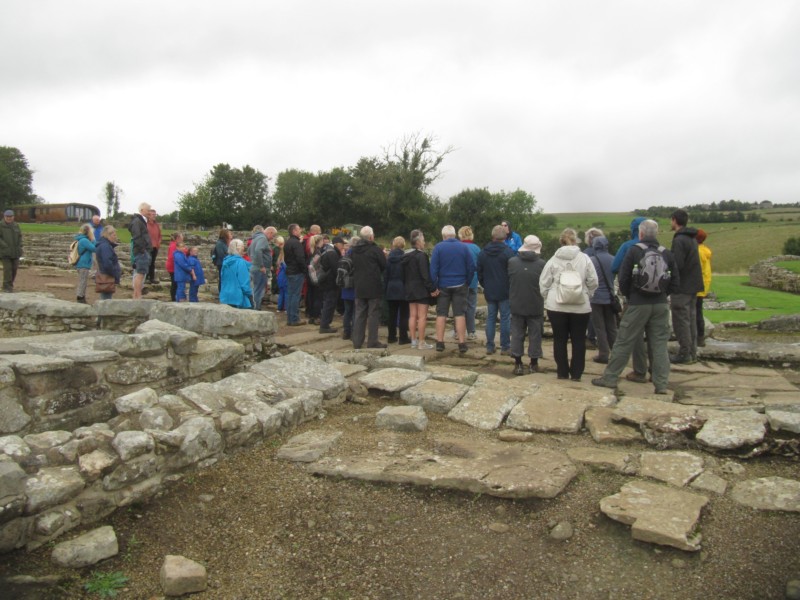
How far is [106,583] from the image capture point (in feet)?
9.98

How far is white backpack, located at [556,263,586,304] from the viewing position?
22.7 ft

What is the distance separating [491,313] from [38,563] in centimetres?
663

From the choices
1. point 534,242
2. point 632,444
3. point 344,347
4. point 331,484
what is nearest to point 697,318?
point 534,242

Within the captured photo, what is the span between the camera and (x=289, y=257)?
10906 millimetres

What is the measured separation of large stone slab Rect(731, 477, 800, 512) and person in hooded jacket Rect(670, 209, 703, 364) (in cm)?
384

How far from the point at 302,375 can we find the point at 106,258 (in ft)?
20.3

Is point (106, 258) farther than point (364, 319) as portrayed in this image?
Yes

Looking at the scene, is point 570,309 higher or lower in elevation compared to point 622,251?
lower

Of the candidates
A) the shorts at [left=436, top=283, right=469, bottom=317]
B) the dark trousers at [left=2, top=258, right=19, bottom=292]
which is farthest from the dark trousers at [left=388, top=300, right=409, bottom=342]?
the dark trousers at [left=2, top=258, right=19, bottom=292]

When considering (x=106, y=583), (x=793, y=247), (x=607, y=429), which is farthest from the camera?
(x=793, y=247)

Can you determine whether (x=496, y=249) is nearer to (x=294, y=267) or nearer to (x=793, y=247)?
(x=294, y=267)

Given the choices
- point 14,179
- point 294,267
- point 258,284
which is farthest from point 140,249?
point 14,179

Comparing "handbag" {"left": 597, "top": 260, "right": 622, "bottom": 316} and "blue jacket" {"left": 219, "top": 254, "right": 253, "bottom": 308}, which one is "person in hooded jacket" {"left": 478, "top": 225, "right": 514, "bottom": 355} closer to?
"handbag" {"left": 597, "top": 260, "right": 622, "bottom": 316}

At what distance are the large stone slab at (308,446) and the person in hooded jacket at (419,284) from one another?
3.85 metres
